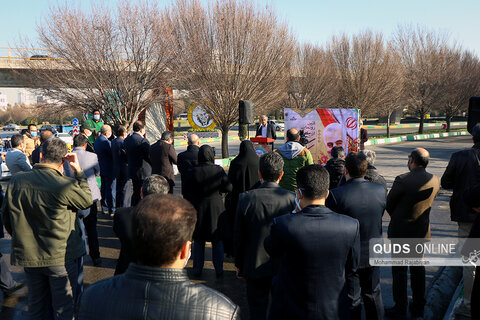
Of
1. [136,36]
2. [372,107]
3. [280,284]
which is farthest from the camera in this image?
[372,107]

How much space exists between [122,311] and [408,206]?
11.3 feet

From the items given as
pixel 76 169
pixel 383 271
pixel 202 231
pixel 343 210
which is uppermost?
pixel 76 169

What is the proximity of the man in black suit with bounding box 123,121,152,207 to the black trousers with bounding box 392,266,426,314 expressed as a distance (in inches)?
208

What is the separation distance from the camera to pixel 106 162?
8.06 meters

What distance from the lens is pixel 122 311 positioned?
152 centimetres

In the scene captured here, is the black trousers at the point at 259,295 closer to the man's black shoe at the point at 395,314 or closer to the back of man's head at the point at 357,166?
the back of man's head at the point at 357,166

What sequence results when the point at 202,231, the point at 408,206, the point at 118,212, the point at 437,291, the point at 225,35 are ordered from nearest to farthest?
the point at 118,212 → the point at 408,206 → the point at 437,291 → the point at 202,231 → the point at 225,35

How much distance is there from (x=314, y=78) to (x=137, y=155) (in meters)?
22.2

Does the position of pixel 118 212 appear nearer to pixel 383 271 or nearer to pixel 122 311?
pixel 122 311

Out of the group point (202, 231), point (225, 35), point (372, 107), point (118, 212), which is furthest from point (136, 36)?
point (372, 107)

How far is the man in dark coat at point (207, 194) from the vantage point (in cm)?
514

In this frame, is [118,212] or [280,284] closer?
[280,284]

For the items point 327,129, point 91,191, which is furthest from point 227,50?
point 91,191

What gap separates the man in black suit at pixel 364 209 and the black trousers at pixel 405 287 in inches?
21.2
